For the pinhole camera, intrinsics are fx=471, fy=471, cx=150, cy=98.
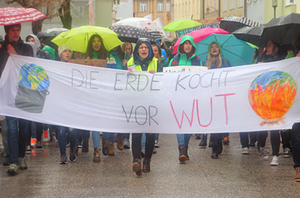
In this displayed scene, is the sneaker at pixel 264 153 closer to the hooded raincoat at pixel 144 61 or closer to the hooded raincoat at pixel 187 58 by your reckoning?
the hooded raincoat at pixel 187 58

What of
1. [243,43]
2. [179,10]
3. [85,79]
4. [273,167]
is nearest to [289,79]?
[273,167]

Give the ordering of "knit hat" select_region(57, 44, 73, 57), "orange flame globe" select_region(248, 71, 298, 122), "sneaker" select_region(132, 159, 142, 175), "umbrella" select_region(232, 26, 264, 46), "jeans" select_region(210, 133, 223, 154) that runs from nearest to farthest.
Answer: "sneaker" select_region(132, 159, 142, 175), "orange flame globe" select_region(248, 71, 298, 122), "jeans" select_region(210, 133, 223, 154), "knit hat" select_region(57, 44, 73, 57), "umbrella" select_region(232, 26, 264, 46)

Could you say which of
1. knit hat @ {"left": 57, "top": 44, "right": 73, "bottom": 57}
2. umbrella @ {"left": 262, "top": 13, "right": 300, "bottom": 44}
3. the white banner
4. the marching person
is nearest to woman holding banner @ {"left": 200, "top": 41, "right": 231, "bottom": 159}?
umbrella @ {"left": 262, "top": 13, "right": 300, "bottom": 44}

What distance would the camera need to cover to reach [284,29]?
24.8 feet

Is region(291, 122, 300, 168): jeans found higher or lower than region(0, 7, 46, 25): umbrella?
lower

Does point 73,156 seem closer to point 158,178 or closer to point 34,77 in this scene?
point 34,77

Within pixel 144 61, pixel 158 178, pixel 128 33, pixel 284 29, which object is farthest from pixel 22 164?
pixel 284 29

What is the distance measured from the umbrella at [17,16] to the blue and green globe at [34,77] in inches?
32.5

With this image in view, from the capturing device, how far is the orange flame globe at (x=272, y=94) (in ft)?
21.9

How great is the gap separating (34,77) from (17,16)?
102 centimetres

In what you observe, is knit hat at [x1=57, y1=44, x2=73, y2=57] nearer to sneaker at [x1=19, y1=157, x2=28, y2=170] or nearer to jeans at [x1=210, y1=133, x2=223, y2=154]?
sneaker at [x1=19, y1=157, x2=28, y2=170]

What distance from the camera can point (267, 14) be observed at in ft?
95.0

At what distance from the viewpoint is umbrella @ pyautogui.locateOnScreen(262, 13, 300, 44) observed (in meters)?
7.40

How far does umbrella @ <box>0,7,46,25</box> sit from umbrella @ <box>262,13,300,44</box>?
3.66 m
